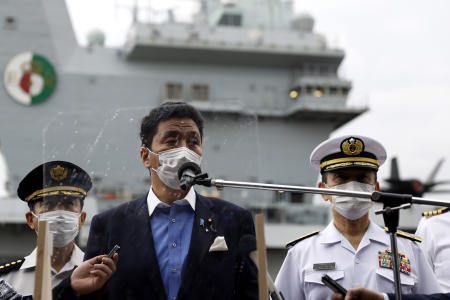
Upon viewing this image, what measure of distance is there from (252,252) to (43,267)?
56cm

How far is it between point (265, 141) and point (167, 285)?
1675cm

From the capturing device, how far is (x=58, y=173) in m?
1.69

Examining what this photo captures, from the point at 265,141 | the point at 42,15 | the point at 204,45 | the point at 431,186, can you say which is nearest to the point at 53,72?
the point at 42,15

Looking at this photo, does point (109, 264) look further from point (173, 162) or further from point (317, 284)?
point (317, 284)

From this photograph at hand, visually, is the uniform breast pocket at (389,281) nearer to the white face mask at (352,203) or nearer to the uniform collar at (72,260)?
the white face mask at (352,203)

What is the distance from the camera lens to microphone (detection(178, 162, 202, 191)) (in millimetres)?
1589

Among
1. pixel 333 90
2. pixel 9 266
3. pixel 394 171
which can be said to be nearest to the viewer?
pixel 9 266

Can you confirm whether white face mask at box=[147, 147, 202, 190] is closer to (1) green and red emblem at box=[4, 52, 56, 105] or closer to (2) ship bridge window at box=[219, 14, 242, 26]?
(1) green and red emblem at box=[4, 52, 56, 105]

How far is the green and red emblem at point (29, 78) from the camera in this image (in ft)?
53.4

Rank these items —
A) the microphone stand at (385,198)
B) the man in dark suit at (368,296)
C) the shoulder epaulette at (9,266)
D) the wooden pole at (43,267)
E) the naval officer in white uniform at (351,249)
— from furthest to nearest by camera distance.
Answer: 1. the shoulder epaulette at (9,266)
2. the naval officer in white uniform at (351,249)
3. the man in dark suit at (368,296)
4. the microphone stand at (385,198)
5. the wooden pole at (43,267)

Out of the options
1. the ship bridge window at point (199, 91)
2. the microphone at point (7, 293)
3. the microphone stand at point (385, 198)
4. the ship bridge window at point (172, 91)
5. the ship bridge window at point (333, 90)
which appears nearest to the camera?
the microphone stand at point (385, 198)

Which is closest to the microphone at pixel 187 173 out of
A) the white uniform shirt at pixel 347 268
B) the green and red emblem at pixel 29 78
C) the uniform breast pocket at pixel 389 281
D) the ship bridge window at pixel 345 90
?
the white uniform shirt at pixel 347 268

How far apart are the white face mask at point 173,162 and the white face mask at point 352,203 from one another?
30.7 inches

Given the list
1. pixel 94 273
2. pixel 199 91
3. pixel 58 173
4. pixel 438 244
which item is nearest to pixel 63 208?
pixel 58 173
